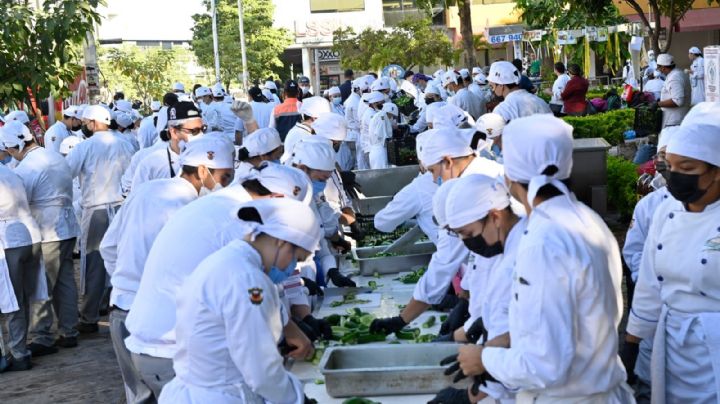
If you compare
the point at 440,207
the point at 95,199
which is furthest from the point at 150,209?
the point at 95,199

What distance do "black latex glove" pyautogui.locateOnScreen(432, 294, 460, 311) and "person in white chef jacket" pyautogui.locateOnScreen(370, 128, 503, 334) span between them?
0.13 m

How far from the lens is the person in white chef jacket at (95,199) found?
30.7 ft

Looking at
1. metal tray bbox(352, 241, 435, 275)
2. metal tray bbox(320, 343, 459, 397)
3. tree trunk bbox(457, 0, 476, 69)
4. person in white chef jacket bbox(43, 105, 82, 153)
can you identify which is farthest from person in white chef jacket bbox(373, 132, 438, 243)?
tree trunk bbox(457, 0, 476, 69)

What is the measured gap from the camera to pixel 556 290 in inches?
118

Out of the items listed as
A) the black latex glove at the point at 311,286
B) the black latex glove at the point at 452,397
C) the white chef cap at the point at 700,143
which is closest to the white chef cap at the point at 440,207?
the black latex glove at the point at 452,397

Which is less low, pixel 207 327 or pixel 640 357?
pixel 207 327

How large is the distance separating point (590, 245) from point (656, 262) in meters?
1.16

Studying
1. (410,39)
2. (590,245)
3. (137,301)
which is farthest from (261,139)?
(410,39)

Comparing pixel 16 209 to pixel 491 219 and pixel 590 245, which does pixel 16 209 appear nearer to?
pixel 491 219

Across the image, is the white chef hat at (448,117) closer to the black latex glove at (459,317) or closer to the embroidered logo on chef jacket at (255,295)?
the black latex glove at (459,317)

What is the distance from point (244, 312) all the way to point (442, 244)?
2.31m

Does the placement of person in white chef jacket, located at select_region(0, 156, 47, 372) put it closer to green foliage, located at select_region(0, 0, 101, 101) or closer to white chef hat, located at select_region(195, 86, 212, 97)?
green foliage, located at select_region(0, 0, 101, 101)

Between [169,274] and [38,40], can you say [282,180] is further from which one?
[38,40]

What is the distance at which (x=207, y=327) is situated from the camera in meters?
3.37
